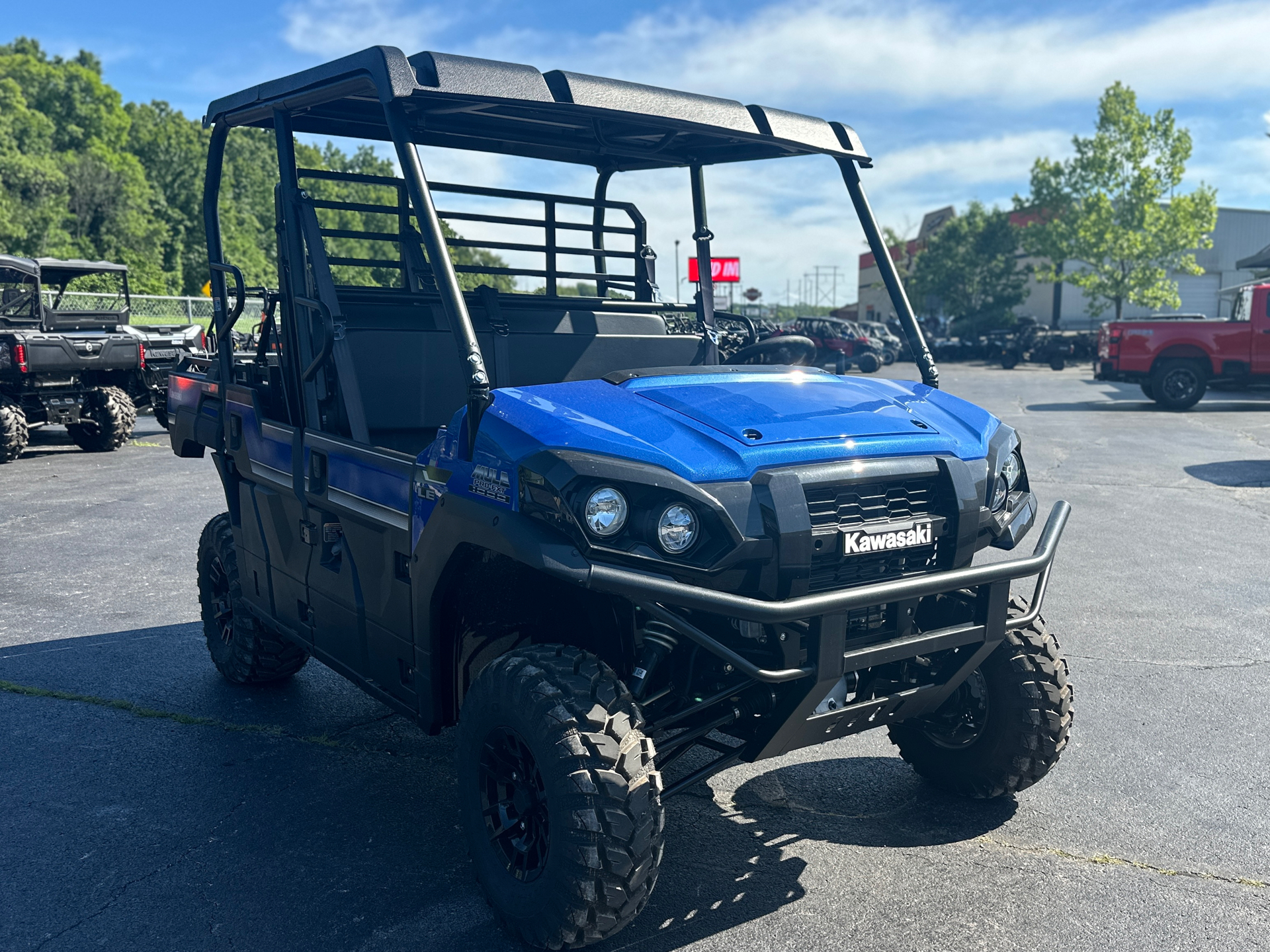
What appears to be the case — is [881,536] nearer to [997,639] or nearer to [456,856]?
[997,639]

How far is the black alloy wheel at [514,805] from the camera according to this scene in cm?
280

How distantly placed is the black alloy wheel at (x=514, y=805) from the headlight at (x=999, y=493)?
1435 millimetres

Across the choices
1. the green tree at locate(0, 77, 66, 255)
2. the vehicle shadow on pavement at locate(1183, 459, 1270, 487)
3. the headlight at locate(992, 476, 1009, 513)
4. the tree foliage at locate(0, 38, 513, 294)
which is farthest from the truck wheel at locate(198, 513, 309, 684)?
the green tree at locate(0, 77, 66, 255)

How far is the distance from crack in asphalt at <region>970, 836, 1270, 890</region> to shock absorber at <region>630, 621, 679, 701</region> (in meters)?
1.37

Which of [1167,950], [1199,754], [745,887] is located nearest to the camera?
[1167,950]

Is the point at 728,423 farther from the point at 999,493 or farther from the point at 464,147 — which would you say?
the point at 464,147

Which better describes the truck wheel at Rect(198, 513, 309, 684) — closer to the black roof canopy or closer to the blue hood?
the black roof canopy

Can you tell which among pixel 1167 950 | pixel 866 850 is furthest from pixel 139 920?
pixel 1167 950

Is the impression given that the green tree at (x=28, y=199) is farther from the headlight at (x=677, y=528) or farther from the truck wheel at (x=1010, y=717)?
the headlight at (x=677, y=528)

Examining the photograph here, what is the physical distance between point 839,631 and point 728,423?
0.59 m

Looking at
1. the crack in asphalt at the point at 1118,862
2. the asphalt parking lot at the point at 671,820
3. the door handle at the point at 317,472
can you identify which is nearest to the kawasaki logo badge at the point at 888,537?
the asphalt parking lot at the point at 671,820

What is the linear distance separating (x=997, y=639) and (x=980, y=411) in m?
0.72

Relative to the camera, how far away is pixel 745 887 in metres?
3.15

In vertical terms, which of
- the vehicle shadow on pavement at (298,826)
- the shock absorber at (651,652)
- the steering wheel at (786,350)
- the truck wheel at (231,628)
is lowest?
the vehicle shadow on pavement at (298,826)
